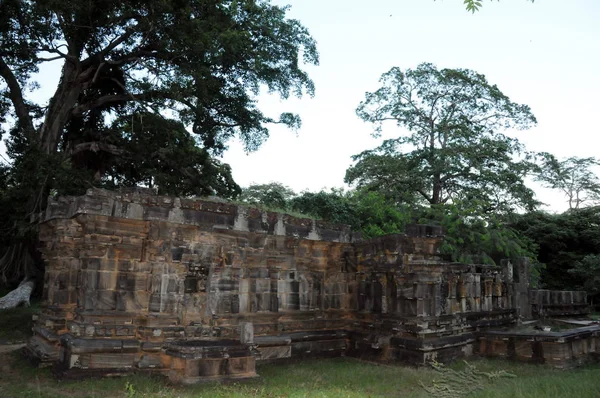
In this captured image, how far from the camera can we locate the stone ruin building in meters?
7.99

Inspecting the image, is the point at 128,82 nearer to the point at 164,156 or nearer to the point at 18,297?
the point at 164,156

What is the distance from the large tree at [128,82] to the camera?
1590 centimetres

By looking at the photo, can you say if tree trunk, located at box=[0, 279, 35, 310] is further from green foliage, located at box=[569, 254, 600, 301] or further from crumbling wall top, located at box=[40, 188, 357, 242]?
green foliage, located at box=[569, 254, 600, 301]

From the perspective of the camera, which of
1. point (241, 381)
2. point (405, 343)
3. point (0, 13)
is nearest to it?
point (241, 381)

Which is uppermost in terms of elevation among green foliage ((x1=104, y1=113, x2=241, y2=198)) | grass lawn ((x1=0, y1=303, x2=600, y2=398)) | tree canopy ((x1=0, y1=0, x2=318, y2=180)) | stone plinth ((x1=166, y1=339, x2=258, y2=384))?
tree canopy ((x1=0, y1=0, x2=318, y2=180))

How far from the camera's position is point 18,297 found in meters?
14.9

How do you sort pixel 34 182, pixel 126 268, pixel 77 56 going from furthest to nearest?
1. pixel 77 56
2. pixel 34 182
3. pixel 126 268

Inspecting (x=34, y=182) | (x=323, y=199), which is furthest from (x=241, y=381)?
(x=323, y=199)

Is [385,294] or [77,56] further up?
[77,56]

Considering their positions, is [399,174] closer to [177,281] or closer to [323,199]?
[323,199]

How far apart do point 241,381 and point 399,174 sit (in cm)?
1876

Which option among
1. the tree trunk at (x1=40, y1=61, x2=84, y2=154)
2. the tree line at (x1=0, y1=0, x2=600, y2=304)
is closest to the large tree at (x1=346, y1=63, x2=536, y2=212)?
the tree line at (x1=0, y1=0, x2=600, y2=304)

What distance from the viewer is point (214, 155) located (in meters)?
21.9

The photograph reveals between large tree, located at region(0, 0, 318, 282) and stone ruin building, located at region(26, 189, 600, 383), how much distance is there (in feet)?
23.6
